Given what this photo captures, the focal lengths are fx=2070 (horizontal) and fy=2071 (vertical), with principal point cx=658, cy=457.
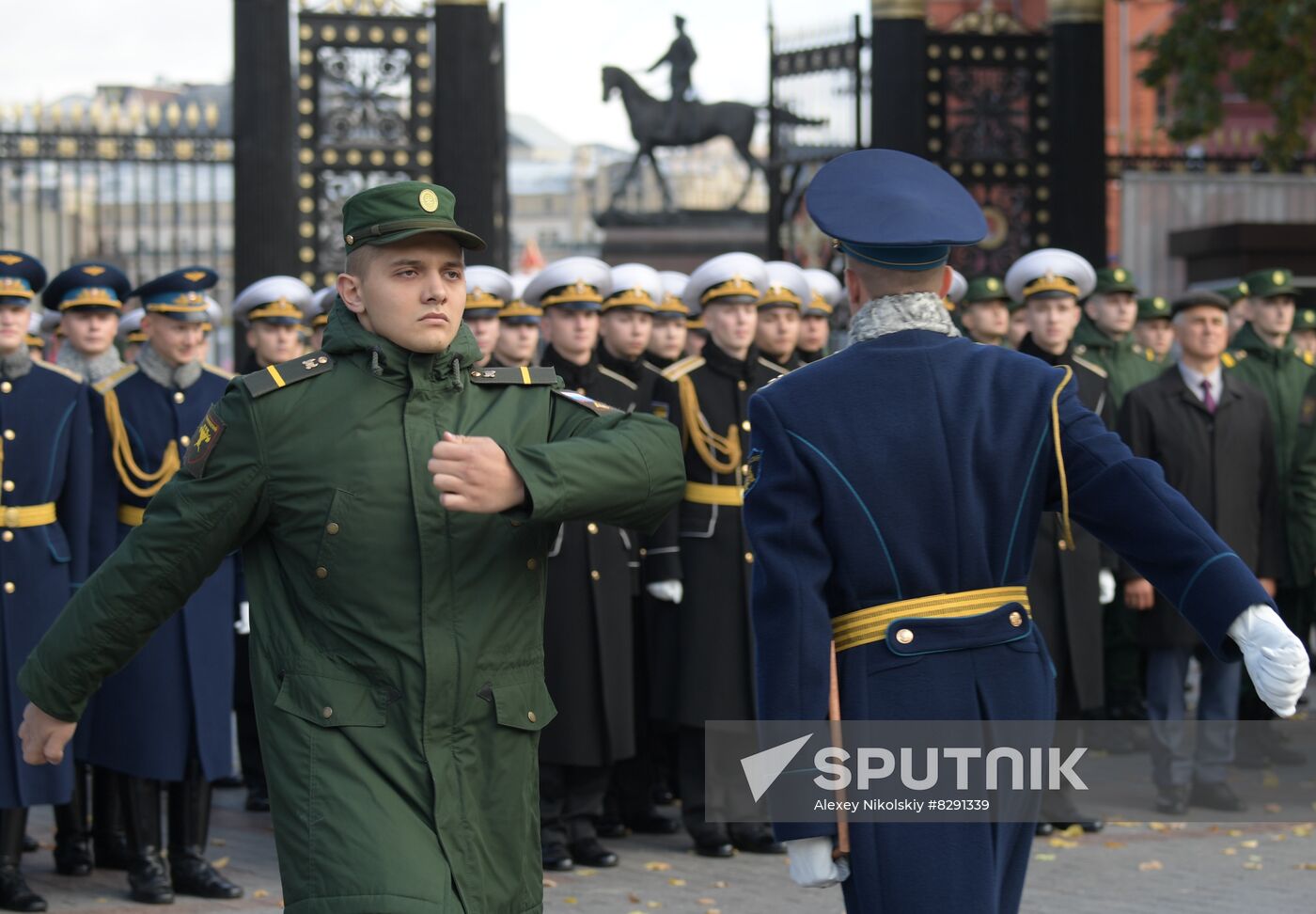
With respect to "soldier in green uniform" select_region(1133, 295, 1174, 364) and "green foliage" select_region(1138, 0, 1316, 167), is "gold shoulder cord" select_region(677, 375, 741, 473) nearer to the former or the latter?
"soldier in green uniform" select_region(1133, 295, 1174, 364)

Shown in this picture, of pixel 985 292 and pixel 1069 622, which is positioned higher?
pixel 985 292

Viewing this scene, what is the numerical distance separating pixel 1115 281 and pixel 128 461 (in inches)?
200

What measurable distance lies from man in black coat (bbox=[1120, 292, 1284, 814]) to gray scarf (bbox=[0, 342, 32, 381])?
4.41 metres

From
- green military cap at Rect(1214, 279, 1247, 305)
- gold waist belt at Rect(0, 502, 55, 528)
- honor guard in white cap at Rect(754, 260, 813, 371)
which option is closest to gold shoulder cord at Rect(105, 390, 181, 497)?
gold waist belt at Rect(0, 502, 55, 528)

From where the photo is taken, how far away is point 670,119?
2423cm

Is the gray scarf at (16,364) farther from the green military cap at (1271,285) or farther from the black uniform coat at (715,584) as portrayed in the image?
the green military cap at (1271,285)

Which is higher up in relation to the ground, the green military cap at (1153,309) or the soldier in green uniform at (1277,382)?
the green military cap at (1153,309)

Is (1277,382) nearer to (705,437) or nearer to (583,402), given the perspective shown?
(705,437)

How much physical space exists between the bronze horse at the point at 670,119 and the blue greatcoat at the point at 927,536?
2026 centimetres

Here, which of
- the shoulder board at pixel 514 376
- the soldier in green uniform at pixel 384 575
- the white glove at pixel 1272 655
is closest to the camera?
the white glove at pixel 1272 655

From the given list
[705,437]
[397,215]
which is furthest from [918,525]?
[705,437]

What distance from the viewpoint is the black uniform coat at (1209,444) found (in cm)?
865

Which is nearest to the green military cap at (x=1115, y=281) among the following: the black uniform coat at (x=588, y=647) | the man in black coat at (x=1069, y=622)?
the man in black coat at (x=1069, y=622)

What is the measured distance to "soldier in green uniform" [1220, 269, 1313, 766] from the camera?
373 inches
